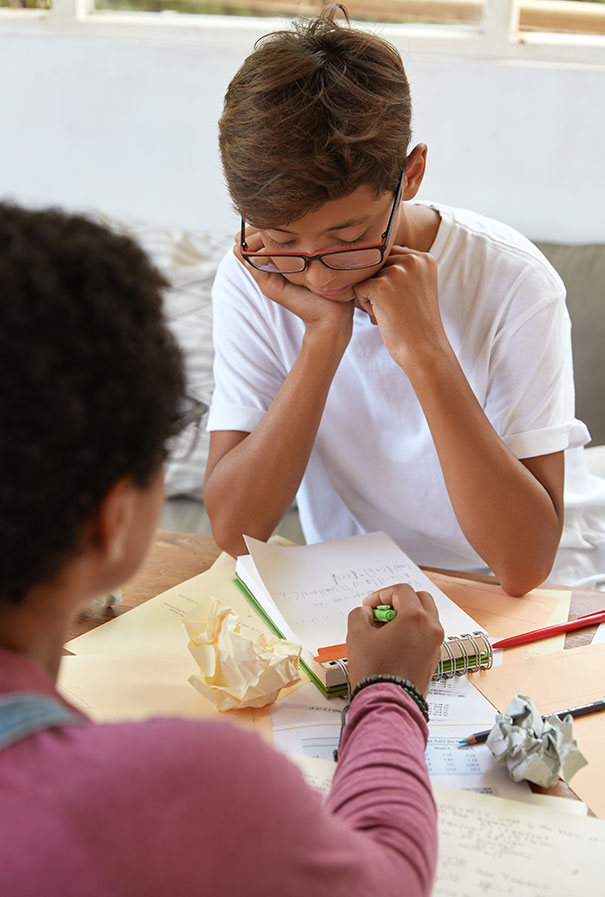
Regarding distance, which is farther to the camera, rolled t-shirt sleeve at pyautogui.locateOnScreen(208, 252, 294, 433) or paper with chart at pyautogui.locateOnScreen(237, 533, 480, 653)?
rolled t-shirt sleeve at pyautogui.locateOnScreen(208, 252, 294, 433)

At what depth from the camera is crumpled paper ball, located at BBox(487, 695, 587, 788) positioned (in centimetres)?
77

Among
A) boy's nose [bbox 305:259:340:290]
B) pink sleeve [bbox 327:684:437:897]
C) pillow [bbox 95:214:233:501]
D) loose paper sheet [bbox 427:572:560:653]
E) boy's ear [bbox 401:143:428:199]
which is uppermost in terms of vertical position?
boy's ear [bbox 401:143:428:199]

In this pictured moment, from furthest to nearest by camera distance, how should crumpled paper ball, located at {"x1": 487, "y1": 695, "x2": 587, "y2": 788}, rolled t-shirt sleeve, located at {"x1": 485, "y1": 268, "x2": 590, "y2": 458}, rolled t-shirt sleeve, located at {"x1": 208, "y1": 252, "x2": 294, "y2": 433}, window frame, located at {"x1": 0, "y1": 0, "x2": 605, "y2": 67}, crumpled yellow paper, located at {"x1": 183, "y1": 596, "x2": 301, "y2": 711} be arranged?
window frame, located at {"x1": 0, "y1": 0, "x2": 605, "y2": 67} → rolled t-shirt sleeve, located at {"x1": 208, "y1": 252, "x2": 294, "y2": 433} → rolled t-shirt sleeve, located at {"x1": 485, "y1": 268, "x2": 590, "y2": 458} → crumpled yellow paper, located at {"x1": 183, "y1": 596, "x2": 301, "y2": 711} → crumpled paper ball, located at {"x1": 487, "y1": 695, "x2": 587, "y2": 788}

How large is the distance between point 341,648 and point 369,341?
553 millimetres

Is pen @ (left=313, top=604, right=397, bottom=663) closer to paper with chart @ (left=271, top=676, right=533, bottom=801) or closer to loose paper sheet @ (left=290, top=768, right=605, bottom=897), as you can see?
paper with chart @ (left=271, top=676, right=533, bottom=801)

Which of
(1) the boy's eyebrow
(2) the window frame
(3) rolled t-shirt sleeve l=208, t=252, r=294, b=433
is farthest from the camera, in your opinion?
(2) the window frame

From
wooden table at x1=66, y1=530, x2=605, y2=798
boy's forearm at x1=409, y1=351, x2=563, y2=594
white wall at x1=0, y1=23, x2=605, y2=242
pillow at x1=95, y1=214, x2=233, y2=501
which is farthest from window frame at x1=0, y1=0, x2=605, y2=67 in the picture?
wooden table at x1=66, y1=530, x2=605, y2=798

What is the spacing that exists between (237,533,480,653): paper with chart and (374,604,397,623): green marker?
0.09m

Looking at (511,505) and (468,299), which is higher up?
(468,299)

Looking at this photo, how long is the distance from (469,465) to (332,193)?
1.27 feet

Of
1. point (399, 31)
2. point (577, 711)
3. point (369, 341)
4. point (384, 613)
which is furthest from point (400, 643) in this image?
point (399, 31)

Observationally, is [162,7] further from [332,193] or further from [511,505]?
[511,505]

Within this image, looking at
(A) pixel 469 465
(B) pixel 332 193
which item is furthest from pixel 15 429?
(A) pixel 469 465

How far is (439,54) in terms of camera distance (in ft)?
7.07
